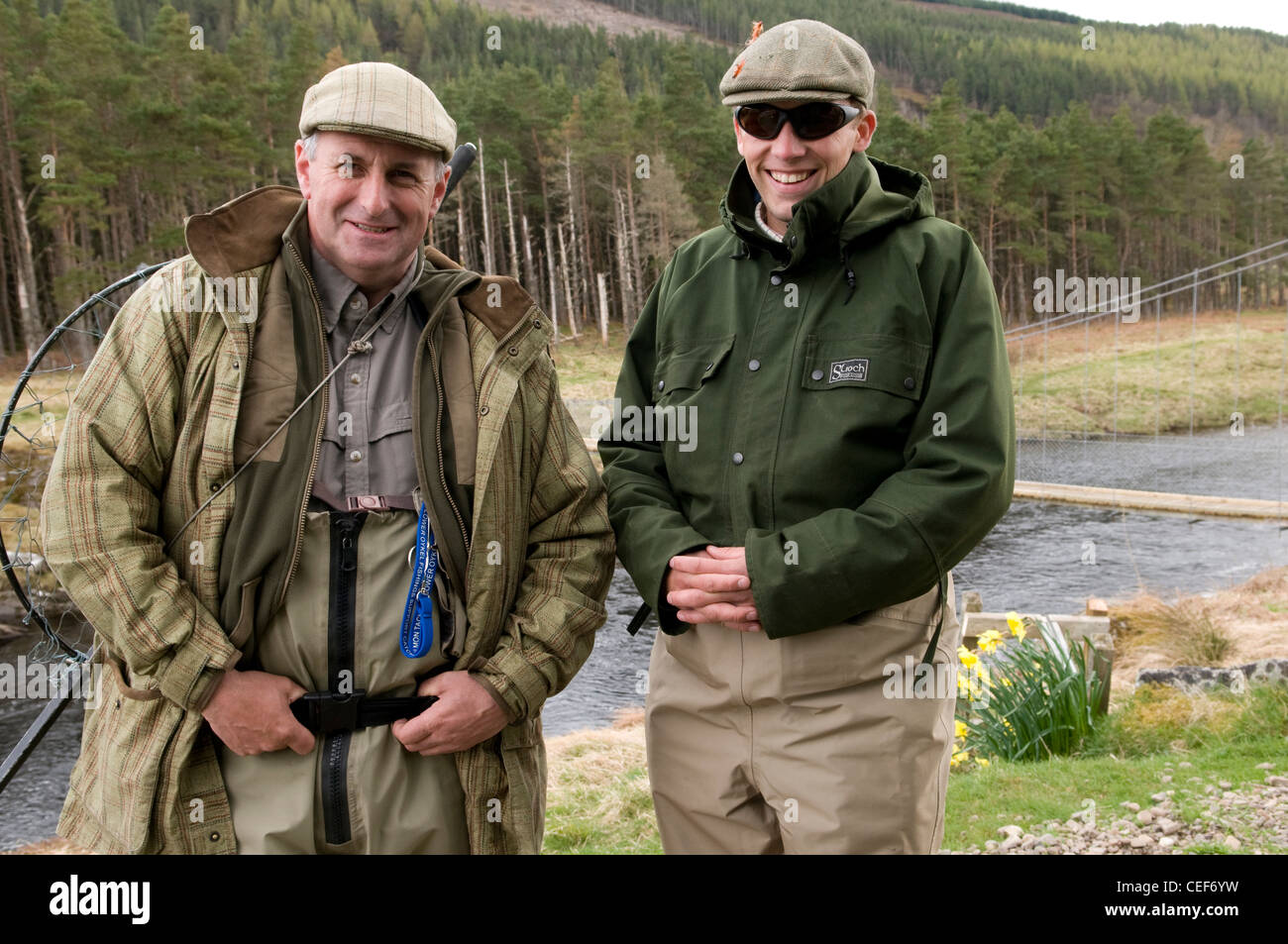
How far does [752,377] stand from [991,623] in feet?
20.7

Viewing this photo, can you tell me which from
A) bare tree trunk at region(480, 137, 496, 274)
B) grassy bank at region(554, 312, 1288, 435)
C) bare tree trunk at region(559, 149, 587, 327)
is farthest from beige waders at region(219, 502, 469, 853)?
bare tree trunk at region(480, 137, 496, 274)

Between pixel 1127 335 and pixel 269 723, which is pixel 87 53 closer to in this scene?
pixel 269 723

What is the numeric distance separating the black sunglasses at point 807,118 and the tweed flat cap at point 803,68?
0.09 ft

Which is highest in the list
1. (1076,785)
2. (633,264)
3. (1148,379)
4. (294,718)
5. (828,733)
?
(633,264)

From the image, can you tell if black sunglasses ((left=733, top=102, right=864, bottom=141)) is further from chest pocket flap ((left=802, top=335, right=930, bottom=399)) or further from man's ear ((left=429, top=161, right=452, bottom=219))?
man's ear ((left=429, top=161, right=452, bottom=219))

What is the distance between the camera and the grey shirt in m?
2.10

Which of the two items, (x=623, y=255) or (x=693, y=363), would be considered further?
(x=623, y=255)

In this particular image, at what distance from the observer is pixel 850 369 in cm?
217

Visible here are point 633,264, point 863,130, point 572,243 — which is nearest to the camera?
point 863,130

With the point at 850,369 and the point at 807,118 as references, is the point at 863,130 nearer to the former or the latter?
the point at 807,118

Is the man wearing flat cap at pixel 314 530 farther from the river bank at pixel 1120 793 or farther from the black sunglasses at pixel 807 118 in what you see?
the river bank at pixel 1120 793

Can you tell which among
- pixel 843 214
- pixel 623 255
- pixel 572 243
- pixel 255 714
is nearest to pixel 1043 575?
pixel 843 214

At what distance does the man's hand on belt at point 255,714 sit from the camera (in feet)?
6.47

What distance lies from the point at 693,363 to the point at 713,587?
524mm
